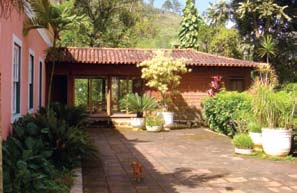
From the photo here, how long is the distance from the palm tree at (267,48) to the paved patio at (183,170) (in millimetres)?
9861

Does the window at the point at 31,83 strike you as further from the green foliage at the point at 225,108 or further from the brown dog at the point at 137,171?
the green foliage at the point at 225,108

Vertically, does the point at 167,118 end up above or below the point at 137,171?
above

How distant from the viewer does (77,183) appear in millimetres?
7793

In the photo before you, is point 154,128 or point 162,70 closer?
point 154,128

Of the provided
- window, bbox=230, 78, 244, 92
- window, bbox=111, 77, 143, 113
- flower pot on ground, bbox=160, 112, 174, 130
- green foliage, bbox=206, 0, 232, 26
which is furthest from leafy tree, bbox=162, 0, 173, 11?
flower pot on ground, bbox=160, 112, 174, 130

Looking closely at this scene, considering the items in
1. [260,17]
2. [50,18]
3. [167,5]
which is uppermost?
[167,5]

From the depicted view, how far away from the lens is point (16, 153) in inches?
272

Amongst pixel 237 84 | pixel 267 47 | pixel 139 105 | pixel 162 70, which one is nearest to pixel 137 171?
pixel 162 70

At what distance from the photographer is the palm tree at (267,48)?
23188 millimetres

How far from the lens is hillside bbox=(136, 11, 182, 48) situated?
47.3 meters

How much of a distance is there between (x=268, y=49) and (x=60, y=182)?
18107mm

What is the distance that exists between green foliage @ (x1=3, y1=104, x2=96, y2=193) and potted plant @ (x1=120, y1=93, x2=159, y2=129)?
9908 mm

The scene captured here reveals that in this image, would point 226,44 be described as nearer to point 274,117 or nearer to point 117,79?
point 117,79

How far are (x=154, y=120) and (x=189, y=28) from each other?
618 inches
